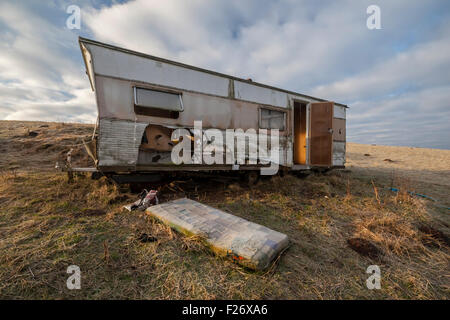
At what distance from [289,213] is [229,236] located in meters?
1.96

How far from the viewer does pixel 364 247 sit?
2.61 meters

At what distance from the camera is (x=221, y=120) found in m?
5.27

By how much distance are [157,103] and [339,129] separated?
7.76 m

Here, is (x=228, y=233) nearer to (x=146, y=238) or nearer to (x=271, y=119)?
(x=146, y=238)

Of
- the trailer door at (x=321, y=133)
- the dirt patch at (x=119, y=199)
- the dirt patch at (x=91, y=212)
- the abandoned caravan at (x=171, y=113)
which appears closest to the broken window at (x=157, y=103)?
the abandoned caravan at (x=171, y=113)

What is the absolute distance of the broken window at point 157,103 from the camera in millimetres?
4219

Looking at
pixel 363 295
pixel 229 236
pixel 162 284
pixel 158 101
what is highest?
pixel 158 101

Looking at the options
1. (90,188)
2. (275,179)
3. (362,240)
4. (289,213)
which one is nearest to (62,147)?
(90,188)

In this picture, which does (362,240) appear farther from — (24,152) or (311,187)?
(24,152)

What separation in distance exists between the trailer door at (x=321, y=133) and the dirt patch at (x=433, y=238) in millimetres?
4015

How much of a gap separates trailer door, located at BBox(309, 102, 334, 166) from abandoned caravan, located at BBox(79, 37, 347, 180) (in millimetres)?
1177

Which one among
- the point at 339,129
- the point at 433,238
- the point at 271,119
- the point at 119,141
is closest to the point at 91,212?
the point at 119,141

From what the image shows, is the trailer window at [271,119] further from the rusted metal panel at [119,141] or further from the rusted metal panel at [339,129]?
the rusted metal panel at [119,141]

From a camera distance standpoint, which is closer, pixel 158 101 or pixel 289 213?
pixel 289 213
